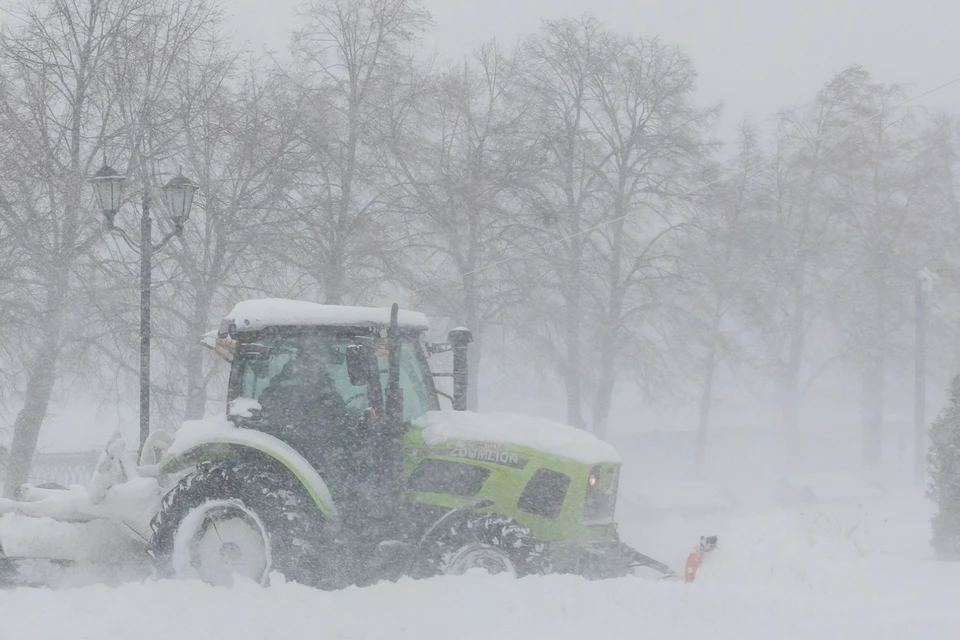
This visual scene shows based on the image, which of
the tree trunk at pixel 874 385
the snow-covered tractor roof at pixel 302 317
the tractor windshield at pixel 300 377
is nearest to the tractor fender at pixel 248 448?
the tractor windshield at pixel 300 377

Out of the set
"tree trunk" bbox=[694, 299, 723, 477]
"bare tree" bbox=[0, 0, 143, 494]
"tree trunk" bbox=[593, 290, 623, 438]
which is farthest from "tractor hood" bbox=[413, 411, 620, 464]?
"tree trunk" bbox=[694, 299, 723, 477]

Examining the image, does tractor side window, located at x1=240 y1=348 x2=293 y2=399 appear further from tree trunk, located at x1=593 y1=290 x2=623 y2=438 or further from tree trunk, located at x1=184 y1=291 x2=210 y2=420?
tree trunk, located at x1=593 y1=290 x2=623 y2=438

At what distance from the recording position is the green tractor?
23.5ft

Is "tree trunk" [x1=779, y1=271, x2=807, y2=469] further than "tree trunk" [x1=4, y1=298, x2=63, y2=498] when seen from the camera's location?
Yes

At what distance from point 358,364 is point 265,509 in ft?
4.13

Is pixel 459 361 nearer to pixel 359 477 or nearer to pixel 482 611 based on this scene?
pixel 359 477

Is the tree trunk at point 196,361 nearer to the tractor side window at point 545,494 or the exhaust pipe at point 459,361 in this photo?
the exhaust pipe at point 459,361

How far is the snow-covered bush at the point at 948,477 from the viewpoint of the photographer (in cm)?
1066

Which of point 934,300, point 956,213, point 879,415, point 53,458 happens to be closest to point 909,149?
point 956,213

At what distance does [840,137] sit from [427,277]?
13.7m

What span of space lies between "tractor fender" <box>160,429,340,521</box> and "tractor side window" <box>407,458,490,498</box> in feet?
2.18

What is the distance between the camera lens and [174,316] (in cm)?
1738

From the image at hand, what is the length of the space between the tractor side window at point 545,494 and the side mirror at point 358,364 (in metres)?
1.42

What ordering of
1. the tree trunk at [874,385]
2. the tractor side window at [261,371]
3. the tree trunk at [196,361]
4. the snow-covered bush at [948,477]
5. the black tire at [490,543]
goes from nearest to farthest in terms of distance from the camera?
the black tire at [490,543] → the tractor side window at [261,371] → the snow-covered bush at [948,477] → the tree trunk at [196,361] → the tree trunk at [874,385]
